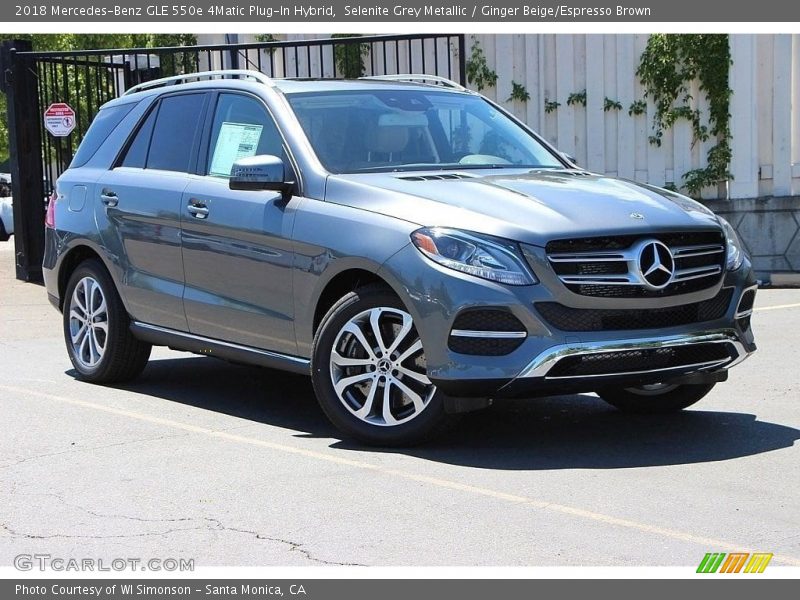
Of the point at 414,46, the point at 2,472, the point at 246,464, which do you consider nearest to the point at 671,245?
the point at 246,464

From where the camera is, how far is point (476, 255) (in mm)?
6094

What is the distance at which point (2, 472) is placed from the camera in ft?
20.8

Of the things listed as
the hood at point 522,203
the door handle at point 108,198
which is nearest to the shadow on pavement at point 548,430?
the hood at point 522,203

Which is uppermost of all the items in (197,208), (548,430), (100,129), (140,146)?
(100,129)

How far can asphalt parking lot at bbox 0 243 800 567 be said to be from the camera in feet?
16.1

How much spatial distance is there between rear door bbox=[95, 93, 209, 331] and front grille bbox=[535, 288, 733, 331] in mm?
2589

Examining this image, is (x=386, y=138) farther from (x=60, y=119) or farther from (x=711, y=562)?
(x=60, y=119)

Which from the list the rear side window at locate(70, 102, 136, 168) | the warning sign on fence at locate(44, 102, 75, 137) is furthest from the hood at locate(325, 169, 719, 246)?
the warning sign on fence at locate(44, 102, 75, 137)

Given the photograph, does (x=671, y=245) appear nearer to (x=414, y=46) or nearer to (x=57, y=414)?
(x=57, y=414)

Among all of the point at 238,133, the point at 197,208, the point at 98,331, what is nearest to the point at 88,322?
the point at 98,331

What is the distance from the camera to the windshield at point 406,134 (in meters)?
7.23

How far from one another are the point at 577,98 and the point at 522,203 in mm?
10212

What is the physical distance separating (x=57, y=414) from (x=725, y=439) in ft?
12.1

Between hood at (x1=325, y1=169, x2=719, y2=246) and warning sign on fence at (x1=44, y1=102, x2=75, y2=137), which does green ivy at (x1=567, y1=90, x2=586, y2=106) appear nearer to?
warning sign on fence at (x1=44, y1=102, x2=75, y2=137)
